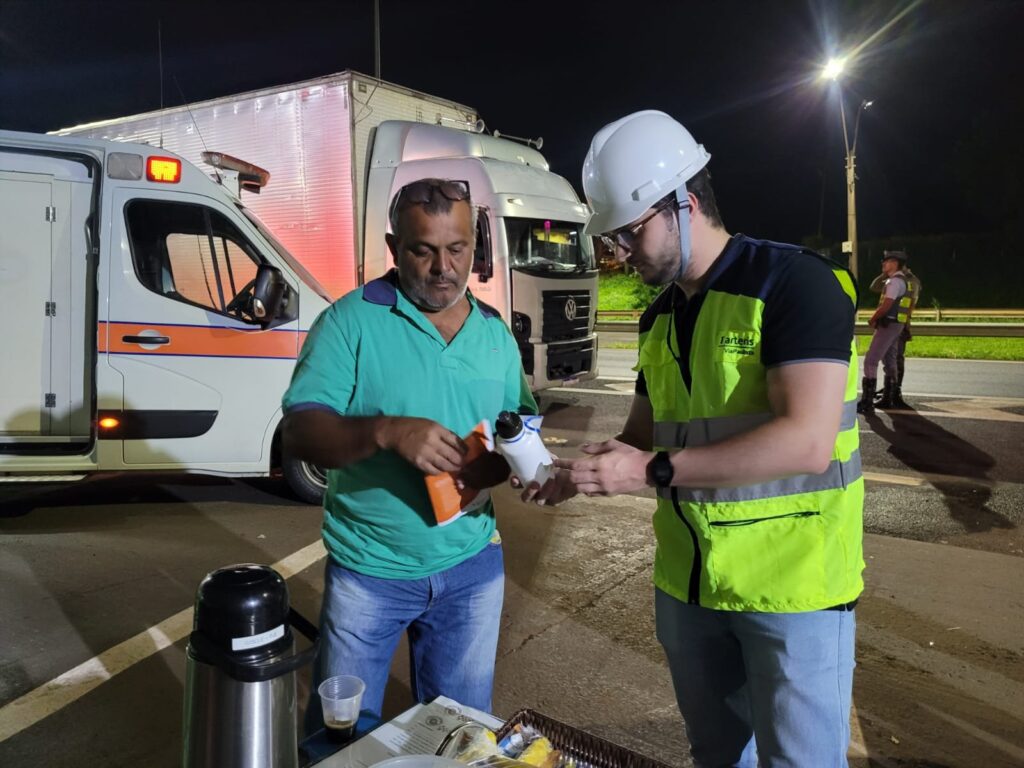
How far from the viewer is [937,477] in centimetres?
695

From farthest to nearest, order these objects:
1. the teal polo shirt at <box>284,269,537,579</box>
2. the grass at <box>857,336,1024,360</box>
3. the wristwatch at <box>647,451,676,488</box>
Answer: the grass at <box>857,336,1024,360</box> < the teal polo shirt at <box>284,269,537,579</box> < the wristwatch at <box>647,451,676,488</box>

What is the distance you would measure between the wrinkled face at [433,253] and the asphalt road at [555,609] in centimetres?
207

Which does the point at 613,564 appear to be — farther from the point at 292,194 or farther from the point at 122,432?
the point at 292,194

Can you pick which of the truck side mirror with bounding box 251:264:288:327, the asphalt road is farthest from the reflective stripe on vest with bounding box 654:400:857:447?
the truck side mirror with bounding box 251:264:288:327

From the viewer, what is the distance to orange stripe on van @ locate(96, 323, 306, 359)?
557 cm

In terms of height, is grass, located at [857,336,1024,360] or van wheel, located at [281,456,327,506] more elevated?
grass, located at [857,336,1024,360]

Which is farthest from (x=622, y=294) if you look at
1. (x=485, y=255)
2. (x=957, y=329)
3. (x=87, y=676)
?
(x=87, y=676)

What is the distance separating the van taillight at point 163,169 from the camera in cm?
568

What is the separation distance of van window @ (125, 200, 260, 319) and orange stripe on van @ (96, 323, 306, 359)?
19cm

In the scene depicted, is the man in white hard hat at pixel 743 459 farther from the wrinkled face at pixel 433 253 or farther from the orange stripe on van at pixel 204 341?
the orange stripe on van at pixel 204 341

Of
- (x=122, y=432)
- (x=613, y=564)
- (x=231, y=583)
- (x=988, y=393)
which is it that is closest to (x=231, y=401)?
(x=122, y=432)

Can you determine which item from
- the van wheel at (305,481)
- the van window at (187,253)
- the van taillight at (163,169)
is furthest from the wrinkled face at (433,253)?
the van wheel at (305,481)

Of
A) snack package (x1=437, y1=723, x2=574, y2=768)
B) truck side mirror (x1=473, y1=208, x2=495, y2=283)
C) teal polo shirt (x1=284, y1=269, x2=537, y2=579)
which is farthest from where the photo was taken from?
truck side mirror (x1=473, y1=208, x2=495, y2=283)

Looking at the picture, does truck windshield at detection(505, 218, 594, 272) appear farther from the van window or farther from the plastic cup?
the plastic cup
